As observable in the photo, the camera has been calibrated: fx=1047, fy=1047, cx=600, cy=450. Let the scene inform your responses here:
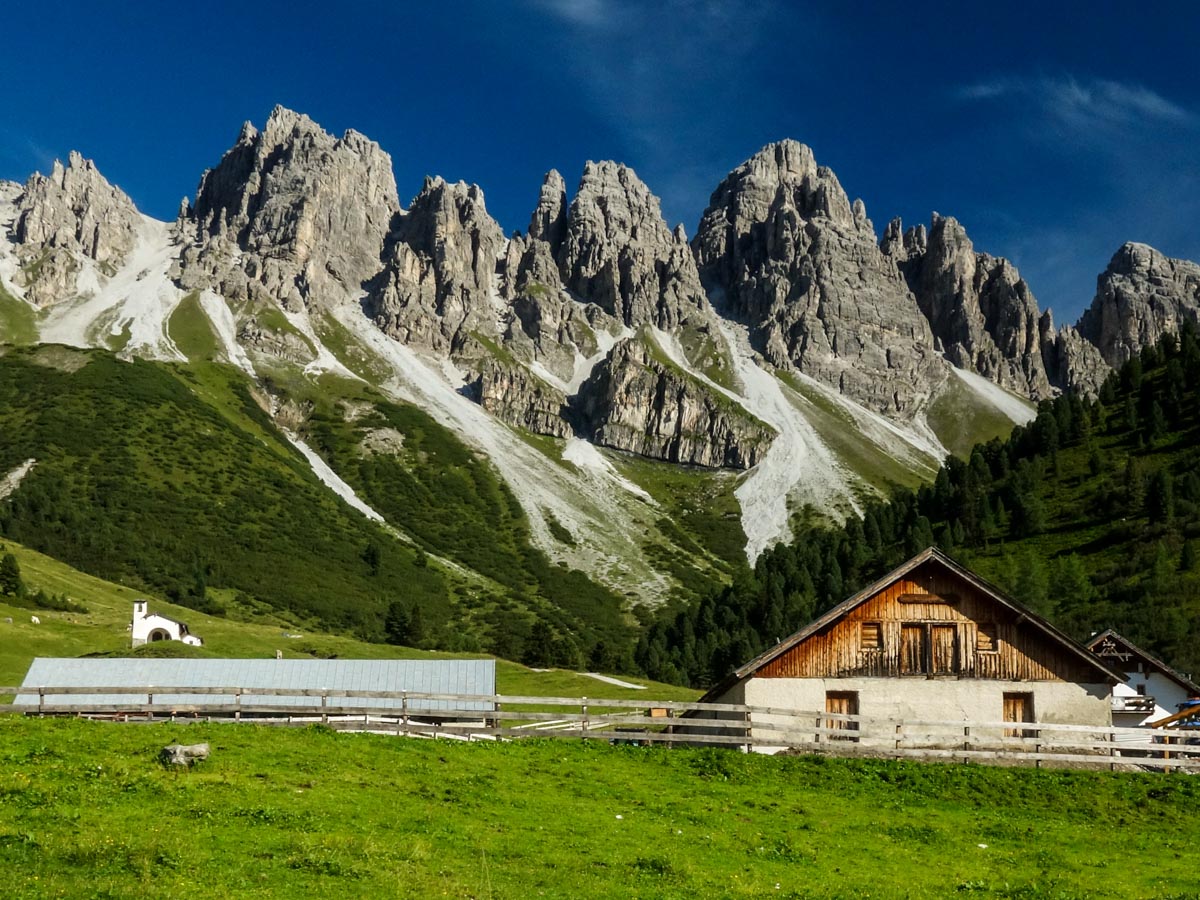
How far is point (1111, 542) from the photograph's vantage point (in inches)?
4633

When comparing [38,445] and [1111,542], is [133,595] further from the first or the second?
[1111,542]

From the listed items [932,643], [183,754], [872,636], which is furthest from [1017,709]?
[183,754]

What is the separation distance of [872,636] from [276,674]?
36459mm

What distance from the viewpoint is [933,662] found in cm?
3894

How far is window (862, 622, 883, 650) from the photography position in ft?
129

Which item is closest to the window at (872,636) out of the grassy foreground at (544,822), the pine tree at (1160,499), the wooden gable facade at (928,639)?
the wooden gable facade at (928,639)

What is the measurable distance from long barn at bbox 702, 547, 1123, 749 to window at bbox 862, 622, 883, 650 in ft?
0.12

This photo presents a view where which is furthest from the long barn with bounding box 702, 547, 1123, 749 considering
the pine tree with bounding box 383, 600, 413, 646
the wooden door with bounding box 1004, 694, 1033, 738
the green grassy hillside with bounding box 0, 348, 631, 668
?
the pine tree with bounding box 383, 600, 413, 646

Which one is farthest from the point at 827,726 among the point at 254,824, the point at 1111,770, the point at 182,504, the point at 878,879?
the point at 182,504

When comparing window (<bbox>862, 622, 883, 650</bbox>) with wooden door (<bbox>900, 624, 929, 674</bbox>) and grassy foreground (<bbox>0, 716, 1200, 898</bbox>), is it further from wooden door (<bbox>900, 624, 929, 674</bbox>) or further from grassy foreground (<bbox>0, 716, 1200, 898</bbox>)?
grassy foreground (<bbox>0, 716, 1200, 898</bbox>)

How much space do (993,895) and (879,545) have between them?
132658 millimetres

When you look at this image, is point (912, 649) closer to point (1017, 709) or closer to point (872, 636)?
point (872, 636)

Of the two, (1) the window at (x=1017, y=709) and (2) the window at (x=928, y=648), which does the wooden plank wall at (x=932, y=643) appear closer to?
(2) the window at (x=928, y=648)

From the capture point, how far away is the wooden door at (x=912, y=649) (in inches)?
1538
